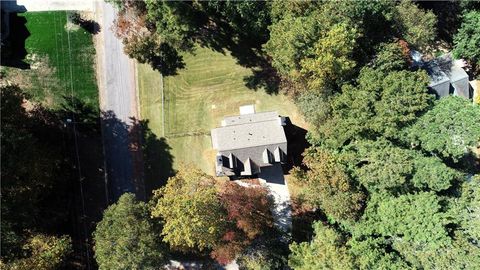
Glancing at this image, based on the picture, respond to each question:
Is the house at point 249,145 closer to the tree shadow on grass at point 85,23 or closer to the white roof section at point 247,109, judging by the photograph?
the white roof section at point 247,109

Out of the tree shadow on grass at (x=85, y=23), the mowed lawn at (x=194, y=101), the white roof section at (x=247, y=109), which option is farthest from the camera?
the white roof section at (x=247, y=109)

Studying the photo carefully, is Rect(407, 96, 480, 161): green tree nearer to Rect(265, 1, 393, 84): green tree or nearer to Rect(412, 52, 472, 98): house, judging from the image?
Rect(412, 52, 472, 98): house

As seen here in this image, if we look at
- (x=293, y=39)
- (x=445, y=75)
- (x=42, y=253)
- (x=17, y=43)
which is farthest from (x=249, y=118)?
(x=17, y=43)

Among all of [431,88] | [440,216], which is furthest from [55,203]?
[431,88]

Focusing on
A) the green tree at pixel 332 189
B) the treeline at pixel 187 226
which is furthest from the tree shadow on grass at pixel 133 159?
the green tree at pixel 332 189

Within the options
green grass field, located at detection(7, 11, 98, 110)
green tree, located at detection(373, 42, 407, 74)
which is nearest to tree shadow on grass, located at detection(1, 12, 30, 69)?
green grass field, located at detection(7, 11, 98, 110)

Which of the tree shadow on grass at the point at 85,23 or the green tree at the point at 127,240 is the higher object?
the tree shadow on grass at the point at 85,23

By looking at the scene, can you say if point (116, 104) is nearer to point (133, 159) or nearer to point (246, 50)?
point (133, 159)

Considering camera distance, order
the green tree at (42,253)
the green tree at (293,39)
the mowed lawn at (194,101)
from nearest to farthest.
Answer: the green tree at (42,253)
the green tree at (293,39)
the mowed lawn at (194,101)
